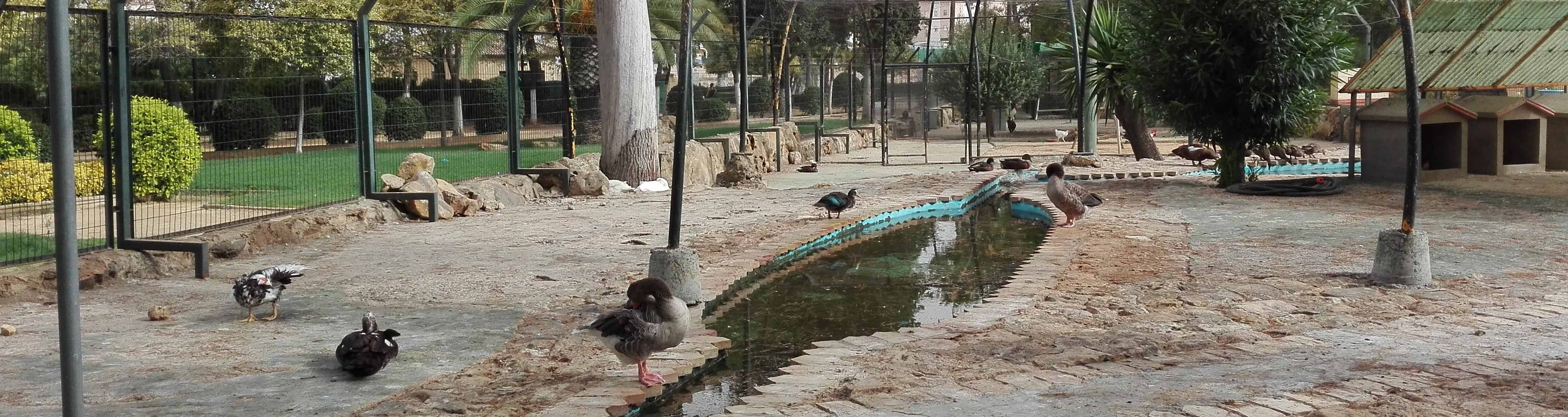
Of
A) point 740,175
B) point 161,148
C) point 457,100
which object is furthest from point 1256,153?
point 161,148

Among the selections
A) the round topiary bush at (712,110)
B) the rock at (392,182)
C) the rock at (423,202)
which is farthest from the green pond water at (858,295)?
the round topiary bush at (712,110)

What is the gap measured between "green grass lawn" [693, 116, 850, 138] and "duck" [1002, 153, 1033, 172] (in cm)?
395

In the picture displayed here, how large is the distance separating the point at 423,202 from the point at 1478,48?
1073 centimetres

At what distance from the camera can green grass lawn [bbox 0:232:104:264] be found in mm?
7867

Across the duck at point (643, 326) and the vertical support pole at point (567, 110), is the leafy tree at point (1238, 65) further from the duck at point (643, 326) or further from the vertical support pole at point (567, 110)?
the duck at point (643, 326)

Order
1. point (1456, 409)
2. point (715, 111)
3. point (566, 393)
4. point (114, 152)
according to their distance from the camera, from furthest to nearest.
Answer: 1. point (715, 111)
2. point (114, 152)
3. point (566, 393)
4. point (1456, 409)

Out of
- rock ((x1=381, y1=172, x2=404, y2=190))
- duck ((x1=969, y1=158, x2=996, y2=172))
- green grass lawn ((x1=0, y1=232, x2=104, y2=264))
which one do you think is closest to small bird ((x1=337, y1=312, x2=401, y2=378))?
green grass lawn ((x1=0, y1=232, x2=104, y2=264))

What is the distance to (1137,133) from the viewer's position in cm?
1903

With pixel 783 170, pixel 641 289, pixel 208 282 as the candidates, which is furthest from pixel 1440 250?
pixel 783 170

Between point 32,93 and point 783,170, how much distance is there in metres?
12.2

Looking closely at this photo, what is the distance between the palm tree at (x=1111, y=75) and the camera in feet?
60.3

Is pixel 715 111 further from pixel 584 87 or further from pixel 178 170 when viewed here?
pixel 178 170

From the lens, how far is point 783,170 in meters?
19.9

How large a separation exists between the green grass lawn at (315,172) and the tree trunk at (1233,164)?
7.19m
